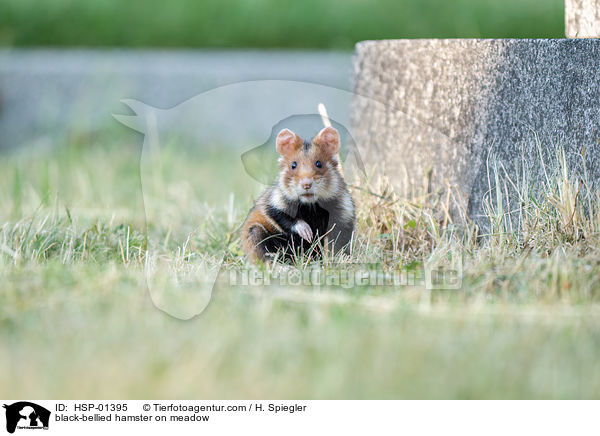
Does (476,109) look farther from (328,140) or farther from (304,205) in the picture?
(304,205)

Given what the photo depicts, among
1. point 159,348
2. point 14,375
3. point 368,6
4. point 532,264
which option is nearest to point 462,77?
point 532,264

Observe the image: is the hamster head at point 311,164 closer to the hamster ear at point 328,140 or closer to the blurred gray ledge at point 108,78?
the hamster ear at point 328,140

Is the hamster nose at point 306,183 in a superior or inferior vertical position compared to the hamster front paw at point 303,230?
superior

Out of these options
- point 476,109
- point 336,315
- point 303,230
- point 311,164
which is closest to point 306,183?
point 311,164

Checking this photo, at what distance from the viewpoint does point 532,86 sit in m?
3.36

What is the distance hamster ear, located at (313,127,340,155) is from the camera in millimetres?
3318

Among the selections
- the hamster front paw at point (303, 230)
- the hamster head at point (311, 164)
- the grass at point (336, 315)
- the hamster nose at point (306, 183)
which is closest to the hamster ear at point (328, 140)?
the hamster head at point (311, 164)

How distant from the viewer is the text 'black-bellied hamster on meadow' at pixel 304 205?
3.29 metres

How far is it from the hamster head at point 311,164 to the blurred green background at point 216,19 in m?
4.66

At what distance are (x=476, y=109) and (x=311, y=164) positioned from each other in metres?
0.81

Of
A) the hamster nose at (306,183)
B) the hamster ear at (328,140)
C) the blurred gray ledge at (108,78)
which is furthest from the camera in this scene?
the blurred gray ledge at (108,78)

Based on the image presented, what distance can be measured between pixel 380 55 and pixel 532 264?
5.30ft

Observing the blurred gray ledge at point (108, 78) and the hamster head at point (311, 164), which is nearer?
the hamster head at point (311, 164)
